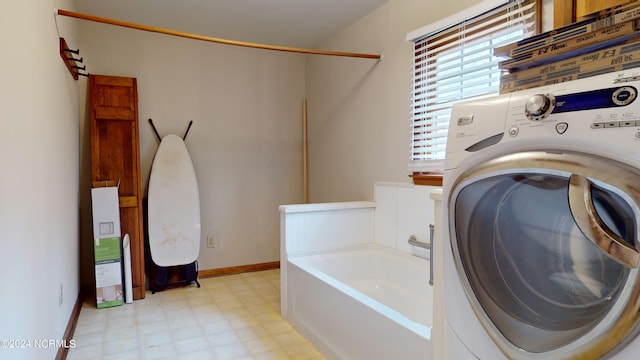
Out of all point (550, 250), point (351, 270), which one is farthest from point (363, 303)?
point (550, 250)

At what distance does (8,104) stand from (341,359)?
1.84 meters

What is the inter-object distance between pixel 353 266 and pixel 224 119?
1999 millimetres

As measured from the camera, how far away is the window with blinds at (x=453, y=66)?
2.00m

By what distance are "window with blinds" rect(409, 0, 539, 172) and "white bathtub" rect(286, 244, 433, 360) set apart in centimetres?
73

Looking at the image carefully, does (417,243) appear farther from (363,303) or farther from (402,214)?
(363,303)

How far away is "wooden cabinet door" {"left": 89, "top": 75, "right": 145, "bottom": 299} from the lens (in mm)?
3092

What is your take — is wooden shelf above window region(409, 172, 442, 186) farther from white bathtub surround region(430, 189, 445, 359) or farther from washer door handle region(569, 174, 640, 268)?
washer door handle region(569, 174, 640, 268)

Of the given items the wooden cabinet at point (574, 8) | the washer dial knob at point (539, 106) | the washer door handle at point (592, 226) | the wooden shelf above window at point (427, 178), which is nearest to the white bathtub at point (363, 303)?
the wooden shelf above window at point (427, 178)

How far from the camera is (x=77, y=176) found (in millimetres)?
3012

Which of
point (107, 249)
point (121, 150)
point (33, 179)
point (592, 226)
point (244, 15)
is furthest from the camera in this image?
point (121, 150)

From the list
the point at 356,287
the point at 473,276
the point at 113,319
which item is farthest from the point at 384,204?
the point at 113,319

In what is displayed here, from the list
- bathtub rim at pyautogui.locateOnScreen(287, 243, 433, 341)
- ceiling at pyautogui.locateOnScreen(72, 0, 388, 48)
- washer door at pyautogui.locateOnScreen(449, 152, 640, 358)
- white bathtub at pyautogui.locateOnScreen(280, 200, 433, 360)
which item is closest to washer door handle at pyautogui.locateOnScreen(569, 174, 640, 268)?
washer door at pyautogui.locateOnScreen(449, 152, 640, 358)

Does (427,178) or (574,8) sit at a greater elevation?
(574,8)

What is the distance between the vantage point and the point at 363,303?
1.85 m
